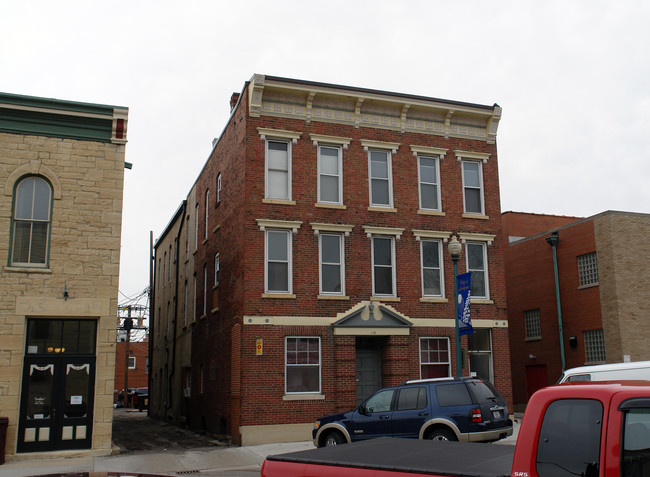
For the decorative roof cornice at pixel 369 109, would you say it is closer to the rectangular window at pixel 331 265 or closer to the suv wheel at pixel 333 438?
the rectangular window at pixel 331 265

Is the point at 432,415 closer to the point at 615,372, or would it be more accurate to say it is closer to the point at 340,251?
the point at 615,372

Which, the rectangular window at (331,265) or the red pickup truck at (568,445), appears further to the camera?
the rectangular window at (331,265)

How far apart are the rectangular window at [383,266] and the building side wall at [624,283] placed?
9.09 m

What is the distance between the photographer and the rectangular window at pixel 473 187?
81.0 feet

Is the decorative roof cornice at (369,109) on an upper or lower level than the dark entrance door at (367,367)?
upper

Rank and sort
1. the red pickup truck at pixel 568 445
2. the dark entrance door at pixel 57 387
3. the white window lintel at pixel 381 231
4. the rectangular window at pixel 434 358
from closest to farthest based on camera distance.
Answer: the red pickup truck at pixel 568 445, the dark entrance door at pixel 57 387, the white window lintel at pixel 381 231, the rectangular window at pixel 434 358

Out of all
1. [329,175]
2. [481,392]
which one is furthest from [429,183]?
[481,392]

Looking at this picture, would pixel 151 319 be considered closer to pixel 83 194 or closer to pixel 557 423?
pixel 83 194

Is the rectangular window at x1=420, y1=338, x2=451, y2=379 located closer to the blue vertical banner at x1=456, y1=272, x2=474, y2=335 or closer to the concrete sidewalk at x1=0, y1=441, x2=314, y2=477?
the blue vertical banner at x1=456, y1=272, x2=474, y2=335

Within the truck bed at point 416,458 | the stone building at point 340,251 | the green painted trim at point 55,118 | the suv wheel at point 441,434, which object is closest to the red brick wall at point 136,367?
the stone building at point 340,251

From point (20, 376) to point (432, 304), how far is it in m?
13.2

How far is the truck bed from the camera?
4379 mm

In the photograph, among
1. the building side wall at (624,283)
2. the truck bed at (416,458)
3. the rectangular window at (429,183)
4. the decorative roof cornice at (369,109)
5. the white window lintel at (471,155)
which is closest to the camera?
the truck bed at (416,458)

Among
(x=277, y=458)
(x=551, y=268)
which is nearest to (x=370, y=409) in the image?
(x=277, y=458)
